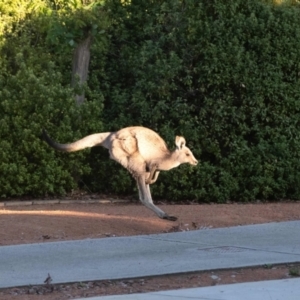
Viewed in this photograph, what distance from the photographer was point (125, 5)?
18688mm

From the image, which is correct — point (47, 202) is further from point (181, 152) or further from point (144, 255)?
point (144, 255)

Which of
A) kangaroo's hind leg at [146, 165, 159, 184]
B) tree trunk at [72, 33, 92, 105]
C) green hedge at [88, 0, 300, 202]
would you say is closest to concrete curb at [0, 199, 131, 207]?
green hedge at [88, 0, 300, 202]

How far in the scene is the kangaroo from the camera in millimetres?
12031

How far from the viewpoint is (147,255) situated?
9523 mm

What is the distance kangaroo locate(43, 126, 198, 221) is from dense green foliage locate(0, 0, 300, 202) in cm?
440

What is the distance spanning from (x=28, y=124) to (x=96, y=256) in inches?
298

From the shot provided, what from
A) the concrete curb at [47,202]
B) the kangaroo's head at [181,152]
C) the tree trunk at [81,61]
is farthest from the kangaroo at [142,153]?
the tree trunk at [81,61]

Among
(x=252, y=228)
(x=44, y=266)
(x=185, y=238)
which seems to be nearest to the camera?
(x=44, y=266)

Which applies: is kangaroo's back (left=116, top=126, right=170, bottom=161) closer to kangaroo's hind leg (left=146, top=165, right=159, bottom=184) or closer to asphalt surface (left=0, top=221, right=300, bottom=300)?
kangaroo's hind leg (left=146, top=165, right=159, bottom=184)

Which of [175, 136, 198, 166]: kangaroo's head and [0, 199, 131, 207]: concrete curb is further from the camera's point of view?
[0, 199, 131, 207]: concrete curb

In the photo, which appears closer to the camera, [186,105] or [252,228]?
[252,228]

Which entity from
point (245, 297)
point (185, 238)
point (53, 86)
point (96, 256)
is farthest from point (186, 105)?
point (245, 297)

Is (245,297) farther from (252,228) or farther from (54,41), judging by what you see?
(54,41)

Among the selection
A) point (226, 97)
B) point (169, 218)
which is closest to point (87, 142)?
point (169, 218)
